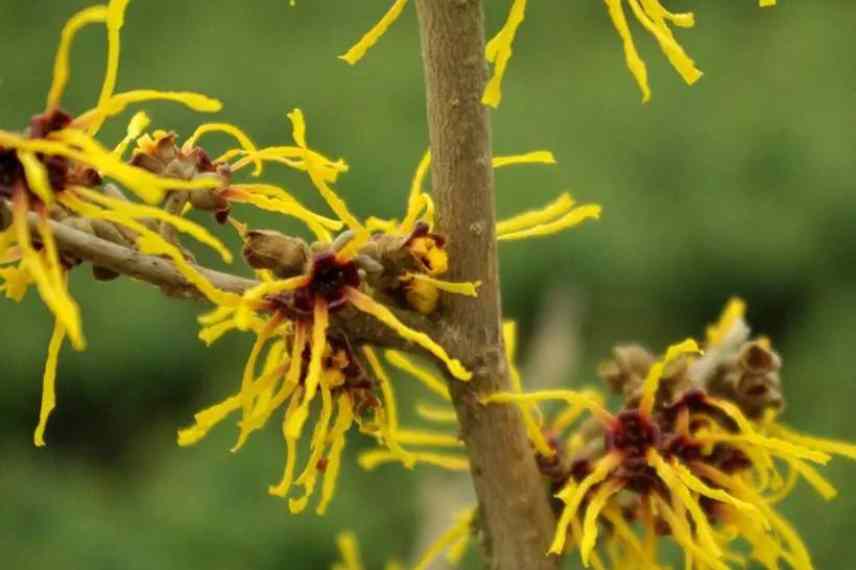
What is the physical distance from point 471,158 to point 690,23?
4.4 inches

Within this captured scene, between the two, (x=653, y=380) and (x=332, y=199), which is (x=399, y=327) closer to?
(x=332, y=199)

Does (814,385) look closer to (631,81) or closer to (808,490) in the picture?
(808,490)

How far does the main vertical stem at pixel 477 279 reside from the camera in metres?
0.67

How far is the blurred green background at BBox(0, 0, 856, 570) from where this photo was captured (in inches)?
85.2

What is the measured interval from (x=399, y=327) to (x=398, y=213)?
178cm

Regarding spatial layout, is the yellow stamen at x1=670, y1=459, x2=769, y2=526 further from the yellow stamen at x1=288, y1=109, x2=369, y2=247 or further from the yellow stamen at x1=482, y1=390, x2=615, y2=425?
the yellow stamen at x1=288, y1=109, x2=369, y2=247

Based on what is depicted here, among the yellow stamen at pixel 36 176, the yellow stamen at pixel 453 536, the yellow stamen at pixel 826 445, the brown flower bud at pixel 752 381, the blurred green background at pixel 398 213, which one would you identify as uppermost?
the yellow stamen at pixel 36 176

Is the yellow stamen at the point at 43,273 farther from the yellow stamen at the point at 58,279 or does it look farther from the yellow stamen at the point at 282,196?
the yellow stamen at the point at 282,196

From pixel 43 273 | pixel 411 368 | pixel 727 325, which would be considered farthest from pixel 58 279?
pixel 727 325

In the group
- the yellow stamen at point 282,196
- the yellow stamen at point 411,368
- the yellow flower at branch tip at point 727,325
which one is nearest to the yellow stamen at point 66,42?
the yellow stamen at point 282,196

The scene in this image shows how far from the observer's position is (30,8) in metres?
2.96

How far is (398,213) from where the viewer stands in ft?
7.97

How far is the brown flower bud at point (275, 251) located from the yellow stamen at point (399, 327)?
3 centimetres

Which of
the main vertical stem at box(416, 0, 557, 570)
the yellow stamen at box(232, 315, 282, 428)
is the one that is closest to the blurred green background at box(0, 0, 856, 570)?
the main vertical stem at box(416, 0, 557, 570)
